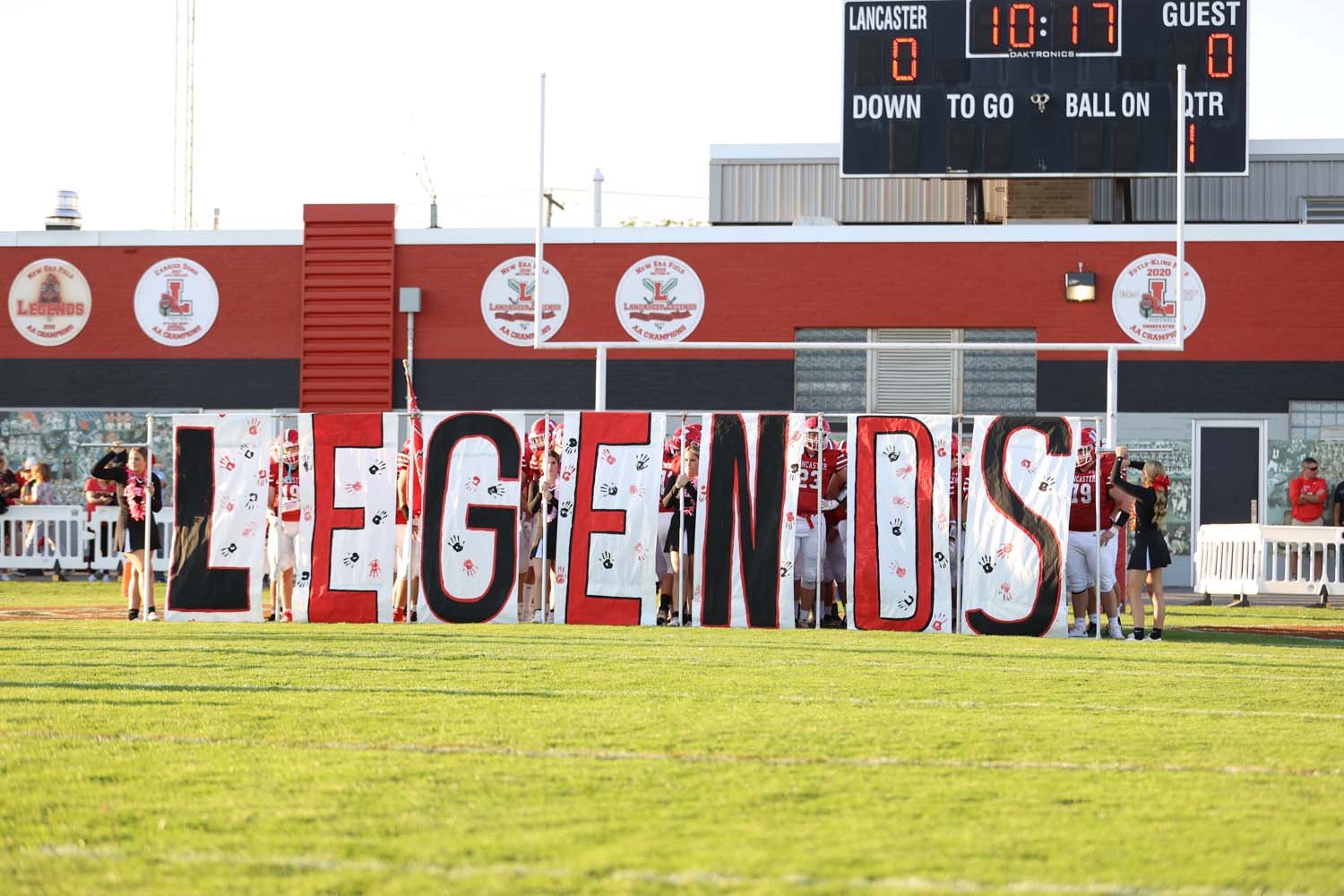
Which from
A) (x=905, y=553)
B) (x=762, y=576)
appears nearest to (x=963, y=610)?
(x=905, y=553)

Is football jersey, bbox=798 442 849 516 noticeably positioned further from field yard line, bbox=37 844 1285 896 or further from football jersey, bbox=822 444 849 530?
field yard line, bbox=37 844 1285 896

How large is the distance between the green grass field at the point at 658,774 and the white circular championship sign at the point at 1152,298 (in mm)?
13343

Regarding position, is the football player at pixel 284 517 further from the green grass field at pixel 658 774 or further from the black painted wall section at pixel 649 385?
the black painted wall section at pixel 649 385

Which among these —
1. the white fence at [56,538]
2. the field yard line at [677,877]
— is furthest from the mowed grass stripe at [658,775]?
the white fence at [56,538]

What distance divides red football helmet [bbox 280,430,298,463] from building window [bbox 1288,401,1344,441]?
14770mm

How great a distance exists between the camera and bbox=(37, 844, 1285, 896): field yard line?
4.53 meters

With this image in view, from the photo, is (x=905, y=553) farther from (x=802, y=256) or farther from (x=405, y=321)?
(x=405, y=321)

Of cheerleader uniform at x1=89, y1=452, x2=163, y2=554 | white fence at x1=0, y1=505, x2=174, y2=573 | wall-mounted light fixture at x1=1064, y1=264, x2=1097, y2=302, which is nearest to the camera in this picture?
cheerleader uniform at x1=89, y1=452, x2=163, y2=554

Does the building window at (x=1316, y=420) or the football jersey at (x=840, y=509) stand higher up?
the building window at (x=1316, y=420)

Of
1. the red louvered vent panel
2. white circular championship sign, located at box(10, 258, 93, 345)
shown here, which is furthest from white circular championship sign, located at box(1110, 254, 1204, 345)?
white circular championship sign, located at box(10, 258, 93, 345)

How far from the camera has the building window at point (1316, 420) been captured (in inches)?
934

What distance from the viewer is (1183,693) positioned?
955 centimetres

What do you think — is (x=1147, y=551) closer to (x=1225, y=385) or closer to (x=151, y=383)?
(x=1225, y=385)

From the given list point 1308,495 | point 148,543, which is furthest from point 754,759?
point 1308,495
